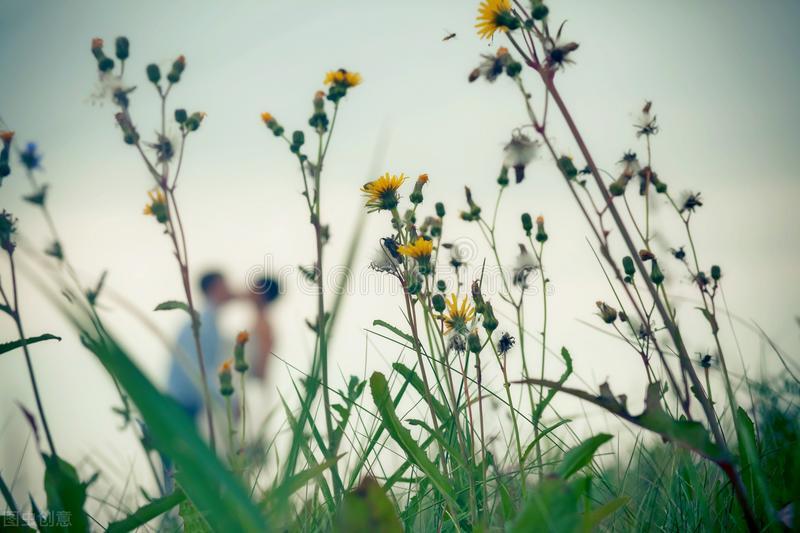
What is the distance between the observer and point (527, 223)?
2.01 meters

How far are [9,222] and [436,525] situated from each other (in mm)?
1444

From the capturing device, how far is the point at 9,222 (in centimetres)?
166

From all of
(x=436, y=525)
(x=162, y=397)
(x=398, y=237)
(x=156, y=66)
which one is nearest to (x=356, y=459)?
(x=436, y=525)

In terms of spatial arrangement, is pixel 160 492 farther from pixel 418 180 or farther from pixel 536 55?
pixel 536 55

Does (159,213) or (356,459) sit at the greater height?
(159,213)

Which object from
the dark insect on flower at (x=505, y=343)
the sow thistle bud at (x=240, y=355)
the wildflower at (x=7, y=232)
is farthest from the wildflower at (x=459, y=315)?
the wildflower at (x=7, y=232)

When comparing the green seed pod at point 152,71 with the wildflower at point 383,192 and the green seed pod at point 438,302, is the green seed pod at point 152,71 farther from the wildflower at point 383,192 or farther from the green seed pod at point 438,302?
the green seed pod at point 438,302

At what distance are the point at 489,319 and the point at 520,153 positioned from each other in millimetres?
454

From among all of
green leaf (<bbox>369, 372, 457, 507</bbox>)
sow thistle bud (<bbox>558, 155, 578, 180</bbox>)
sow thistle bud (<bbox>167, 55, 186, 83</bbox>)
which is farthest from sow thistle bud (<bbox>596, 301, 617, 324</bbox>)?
sow thistle bud (<bbox>167, 55, 186, 83</bbox>)

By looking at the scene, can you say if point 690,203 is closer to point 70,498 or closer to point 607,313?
point 607,313

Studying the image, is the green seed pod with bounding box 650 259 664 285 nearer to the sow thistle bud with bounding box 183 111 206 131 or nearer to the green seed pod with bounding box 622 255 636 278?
the green seed pod with bounding box 622 255 636 278

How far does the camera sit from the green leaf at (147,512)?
1366mm

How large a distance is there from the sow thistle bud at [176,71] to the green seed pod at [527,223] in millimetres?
1335

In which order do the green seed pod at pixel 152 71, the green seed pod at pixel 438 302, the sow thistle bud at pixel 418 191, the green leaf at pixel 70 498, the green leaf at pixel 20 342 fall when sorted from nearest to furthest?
the green leaf at pixel 70 498 < the green leaf at pixel 20 342 < the green seed pod at pixel 438 302 < the sow thistle bud at pixel 418 191 < the green seed pod at pixel 152 71
